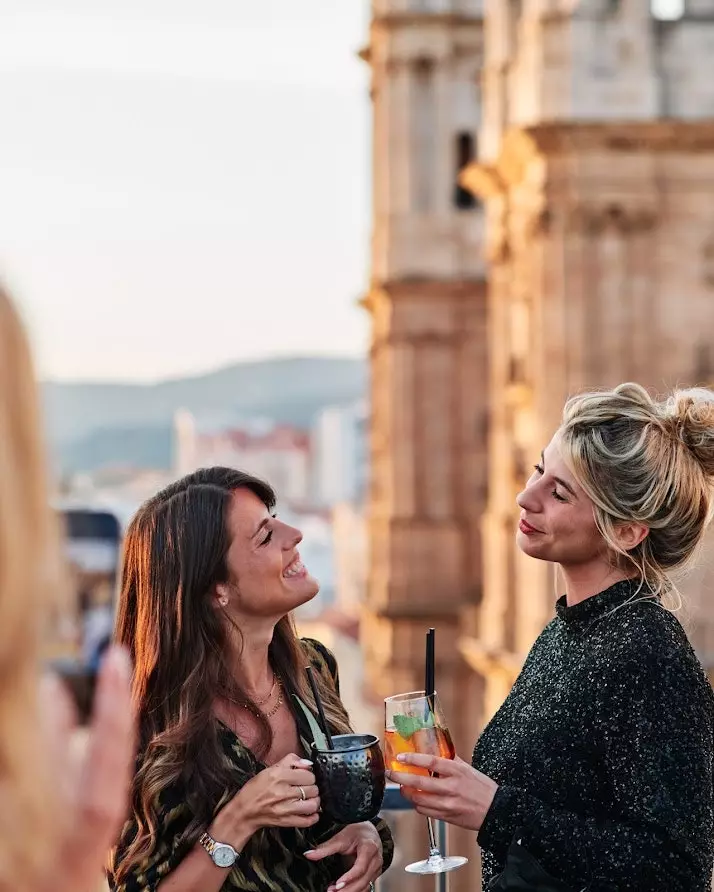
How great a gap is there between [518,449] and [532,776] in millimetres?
19786

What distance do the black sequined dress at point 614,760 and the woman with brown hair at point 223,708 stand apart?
18.2 inches

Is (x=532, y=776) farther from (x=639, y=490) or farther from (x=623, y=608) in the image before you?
(x=639, y=490)

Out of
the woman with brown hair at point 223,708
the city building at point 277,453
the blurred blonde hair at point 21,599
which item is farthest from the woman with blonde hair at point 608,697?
the city building at point 277,453

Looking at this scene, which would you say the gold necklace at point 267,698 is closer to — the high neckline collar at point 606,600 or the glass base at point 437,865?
the glass base at point 437,865

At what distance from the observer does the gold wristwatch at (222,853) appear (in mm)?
4363

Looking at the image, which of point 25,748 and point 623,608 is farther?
point 623,608

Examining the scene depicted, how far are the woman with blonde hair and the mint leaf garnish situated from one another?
94 millimetres

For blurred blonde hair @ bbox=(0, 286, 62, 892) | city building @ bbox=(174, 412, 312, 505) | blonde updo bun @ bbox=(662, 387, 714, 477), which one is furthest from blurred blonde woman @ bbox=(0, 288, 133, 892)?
city building @ bbox=(174, 412, 312, 505)

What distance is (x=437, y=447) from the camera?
37.3 metres

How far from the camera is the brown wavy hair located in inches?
177

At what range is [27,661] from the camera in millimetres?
2617

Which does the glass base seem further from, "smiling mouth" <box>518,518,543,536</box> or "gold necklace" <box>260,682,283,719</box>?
"smiling mouth" <box>518,518,543,536</box>

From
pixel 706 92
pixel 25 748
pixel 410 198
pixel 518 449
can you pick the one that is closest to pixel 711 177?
pixel 706 92

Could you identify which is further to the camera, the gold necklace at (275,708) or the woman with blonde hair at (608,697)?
the gold necklace at (275,708)
